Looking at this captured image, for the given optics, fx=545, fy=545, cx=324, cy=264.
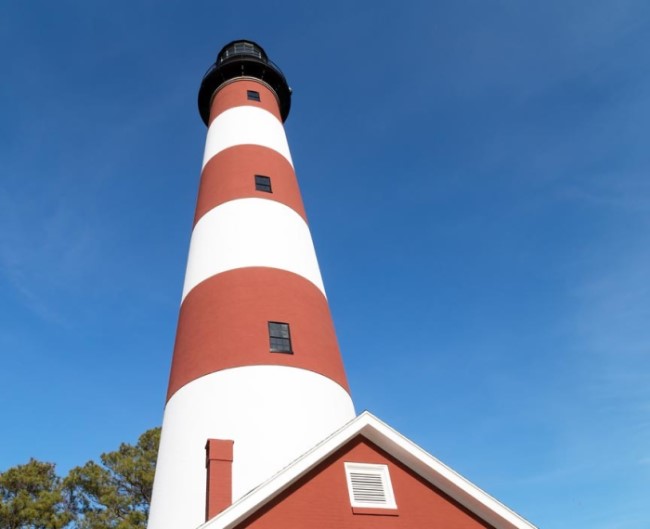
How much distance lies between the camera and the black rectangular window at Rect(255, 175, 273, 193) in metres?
15.8

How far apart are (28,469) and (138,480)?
480cm

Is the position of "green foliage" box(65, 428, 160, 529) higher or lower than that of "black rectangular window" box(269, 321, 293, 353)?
higher

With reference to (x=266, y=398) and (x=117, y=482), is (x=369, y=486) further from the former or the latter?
(x=117, y=482)

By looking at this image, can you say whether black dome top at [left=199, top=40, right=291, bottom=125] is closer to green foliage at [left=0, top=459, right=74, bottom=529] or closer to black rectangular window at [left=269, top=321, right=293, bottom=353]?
black rectangular window at [left=269, top=321, right=293, bottom=353]

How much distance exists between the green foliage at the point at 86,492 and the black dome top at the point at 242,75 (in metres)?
15.8

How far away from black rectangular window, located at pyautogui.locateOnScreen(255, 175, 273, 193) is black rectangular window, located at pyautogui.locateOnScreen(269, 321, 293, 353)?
4857 millimetres

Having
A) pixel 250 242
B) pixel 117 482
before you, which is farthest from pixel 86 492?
pixel 250 242

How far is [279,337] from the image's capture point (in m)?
12.3

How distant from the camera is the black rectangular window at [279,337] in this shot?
12.1 m

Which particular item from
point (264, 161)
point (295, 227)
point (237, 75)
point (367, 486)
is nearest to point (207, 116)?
point (237, 75)

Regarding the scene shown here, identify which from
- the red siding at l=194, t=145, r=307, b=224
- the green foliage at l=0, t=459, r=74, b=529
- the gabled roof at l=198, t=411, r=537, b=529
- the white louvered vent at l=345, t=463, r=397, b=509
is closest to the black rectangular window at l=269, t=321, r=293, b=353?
the gabled roof at l=198, t=411, r=537, b=529

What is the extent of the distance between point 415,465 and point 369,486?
0.85 m

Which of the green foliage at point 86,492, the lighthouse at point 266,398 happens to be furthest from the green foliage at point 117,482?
A: the lighthouse at point 266,398

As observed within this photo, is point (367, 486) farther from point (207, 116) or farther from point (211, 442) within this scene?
point (207, 116)
